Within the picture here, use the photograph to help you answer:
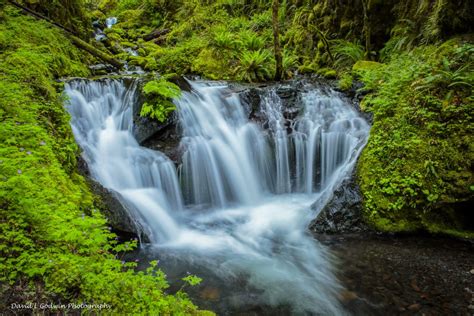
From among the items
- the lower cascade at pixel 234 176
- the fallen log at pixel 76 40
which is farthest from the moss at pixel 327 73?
the fallen log at pixel 76 40

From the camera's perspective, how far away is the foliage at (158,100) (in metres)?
7.10

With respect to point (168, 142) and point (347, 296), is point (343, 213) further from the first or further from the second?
point (168, 142)

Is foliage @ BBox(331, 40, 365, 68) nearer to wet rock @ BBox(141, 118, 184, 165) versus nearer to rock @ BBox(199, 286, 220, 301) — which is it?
wet rock @ BBox(141, 118, 184, 165)

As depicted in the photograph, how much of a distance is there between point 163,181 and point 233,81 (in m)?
5.24

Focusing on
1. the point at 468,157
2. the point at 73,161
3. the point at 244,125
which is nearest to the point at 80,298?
the point at 73,161

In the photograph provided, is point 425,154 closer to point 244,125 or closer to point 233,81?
point 244,125

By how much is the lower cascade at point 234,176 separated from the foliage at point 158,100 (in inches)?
19.2

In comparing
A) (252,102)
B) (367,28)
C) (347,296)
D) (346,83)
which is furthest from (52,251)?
(367,28)

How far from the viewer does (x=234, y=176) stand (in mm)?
7465

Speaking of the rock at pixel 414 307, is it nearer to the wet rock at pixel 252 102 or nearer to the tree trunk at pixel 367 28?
the wet rock at pixel 252 102

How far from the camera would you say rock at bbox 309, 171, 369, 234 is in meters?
5.40

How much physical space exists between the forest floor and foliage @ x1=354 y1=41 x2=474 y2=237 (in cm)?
37

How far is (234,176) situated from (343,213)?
9.13 ft

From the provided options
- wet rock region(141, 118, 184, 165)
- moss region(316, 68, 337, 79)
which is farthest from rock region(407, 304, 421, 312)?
moss region(316, 68, 337, 79)
